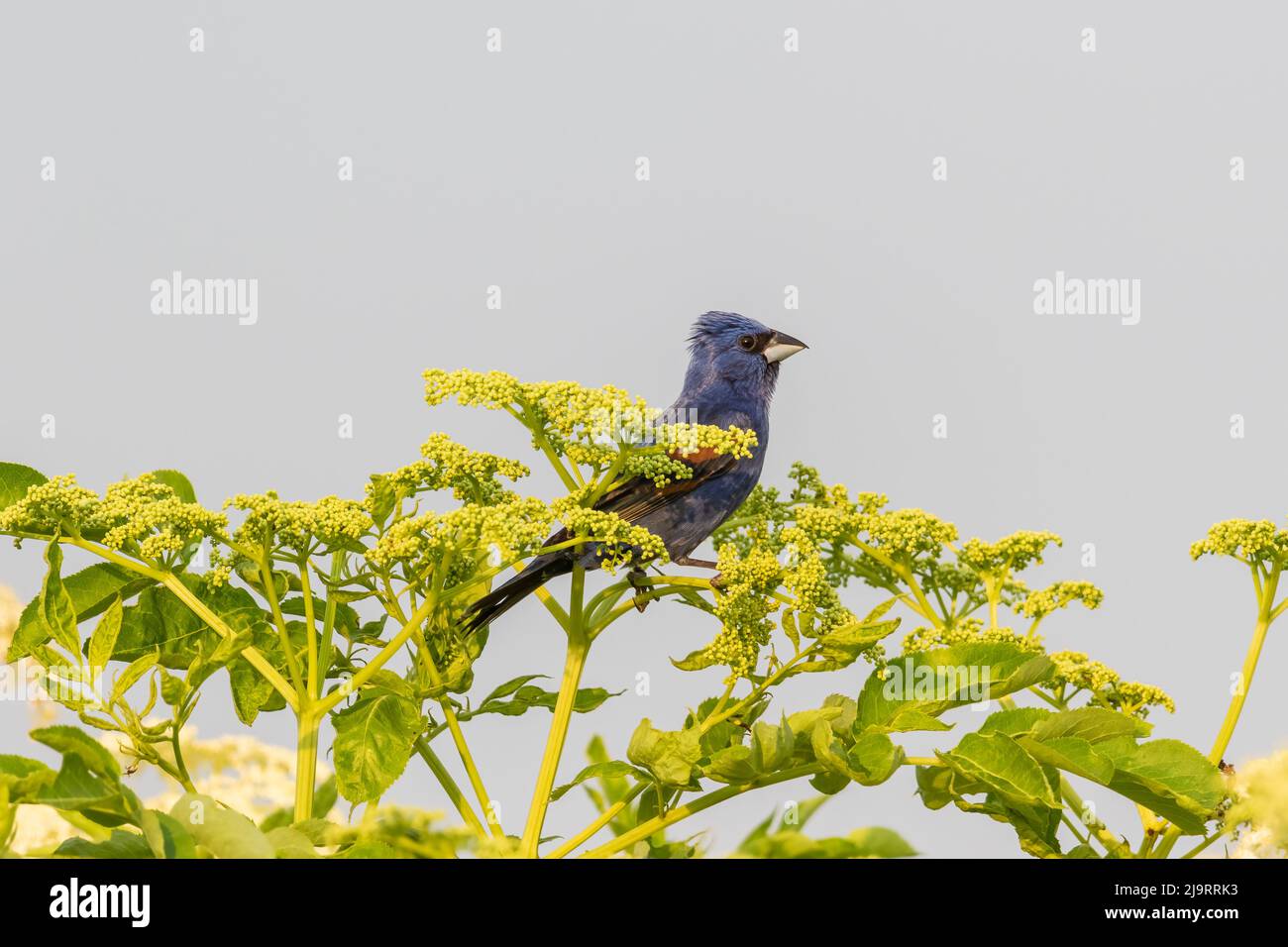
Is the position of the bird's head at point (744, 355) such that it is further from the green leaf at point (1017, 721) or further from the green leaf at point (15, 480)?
the green leaf at point (15, 480)

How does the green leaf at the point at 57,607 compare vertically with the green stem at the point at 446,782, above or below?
above

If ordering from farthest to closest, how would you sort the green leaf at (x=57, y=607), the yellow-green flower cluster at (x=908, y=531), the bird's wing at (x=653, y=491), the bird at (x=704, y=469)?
1. the bird's wing at (x=653, y=491)
2. the bird at (x=704, y=469)
3. the yellow-green flower cluster at (x=908, y=531)
4. the green leaf at (x=57, y=607)

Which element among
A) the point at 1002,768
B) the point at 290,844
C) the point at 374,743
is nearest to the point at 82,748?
the point at 290,844

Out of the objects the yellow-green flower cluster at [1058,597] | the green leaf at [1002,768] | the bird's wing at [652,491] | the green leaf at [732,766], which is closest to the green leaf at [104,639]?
the green leaf at [732,766]

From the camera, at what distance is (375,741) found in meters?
2.33

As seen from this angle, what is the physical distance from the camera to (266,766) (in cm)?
275

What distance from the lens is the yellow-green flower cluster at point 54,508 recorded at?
2406 mm

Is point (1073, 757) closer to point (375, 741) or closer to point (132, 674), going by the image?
point (375, 741)

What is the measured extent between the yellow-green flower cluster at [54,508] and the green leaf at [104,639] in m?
0.20

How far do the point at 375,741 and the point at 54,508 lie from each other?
2.40ft

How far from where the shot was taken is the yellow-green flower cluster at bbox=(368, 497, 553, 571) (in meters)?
2.17

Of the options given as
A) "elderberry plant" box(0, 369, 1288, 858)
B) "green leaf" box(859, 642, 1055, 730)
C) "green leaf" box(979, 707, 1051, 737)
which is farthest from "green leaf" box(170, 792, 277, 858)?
"green leaf" box(979, 707, 1051, 737)
